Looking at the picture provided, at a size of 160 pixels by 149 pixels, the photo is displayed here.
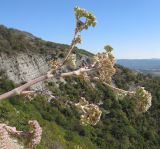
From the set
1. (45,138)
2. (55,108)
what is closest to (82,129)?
(55,108)

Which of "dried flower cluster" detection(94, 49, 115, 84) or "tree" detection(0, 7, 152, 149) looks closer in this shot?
"tree" detection(0, 7, 152, 149)

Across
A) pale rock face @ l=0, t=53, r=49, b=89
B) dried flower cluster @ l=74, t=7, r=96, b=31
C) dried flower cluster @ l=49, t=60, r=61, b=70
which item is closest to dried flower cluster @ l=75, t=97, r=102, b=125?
dried flower cluster @ l=49, t=60, r=61, b=70

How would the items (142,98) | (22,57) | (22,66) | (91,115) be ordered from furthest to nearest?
1. (22,57)
2. (22,66)
3. (91,115)
4. (142,98)

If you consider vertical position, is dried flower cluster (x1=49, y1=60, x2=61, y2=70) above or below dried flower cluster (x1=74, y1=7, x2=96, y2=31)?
below

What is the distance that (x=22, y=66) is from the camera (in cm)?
4612

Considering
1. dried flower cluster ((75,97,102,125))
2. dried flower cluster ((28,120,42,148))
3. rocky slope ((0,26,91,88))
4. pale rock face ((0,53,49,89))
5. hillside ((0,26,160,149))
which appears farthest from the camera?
rocky slope ((0,26,91,88))

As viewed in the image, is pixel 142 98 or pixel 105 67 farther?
pixel 105 67

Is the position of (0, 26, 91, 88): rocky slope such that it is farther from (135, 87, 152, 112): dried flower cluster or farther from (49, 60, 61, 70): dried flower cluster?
(135, 87, 152, 112): dried flower cluster

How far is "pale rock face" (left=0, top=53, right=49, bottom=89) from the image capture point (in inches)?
1720

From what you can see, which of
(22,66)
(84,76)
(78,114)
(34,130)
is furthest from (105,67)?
(22,66)

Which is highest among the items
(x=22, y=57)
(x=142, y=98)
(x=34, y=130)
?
(x=142, y=98)

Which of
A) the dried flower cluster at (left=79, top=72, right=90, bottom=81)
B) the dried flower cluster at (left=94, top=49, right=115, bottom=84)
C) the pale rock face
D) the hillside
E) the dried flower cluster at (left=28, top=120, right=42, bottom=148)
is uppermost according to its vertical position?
the dried flower cluster at (left=94, top=49, right=115, bottom=84)

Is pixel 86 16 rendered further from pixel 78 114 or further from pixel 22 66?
pixel 22 66

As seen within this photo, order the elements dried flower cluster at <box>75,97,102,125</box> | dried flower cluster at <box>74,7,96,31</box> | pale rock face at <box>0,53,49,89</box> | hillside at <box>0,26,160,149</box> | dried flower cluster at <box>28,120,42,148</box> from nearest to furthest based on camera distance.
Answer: dried flower cluster at <box>28,120,42,148</box> → dried flower cluster at <box>75,97,102,125</box> → dried flower cluster at <box>74,7,96,31</box> → hillside at <box>0,26,160,149</box> → pale rock face at <box>0,53,49,89</box>
